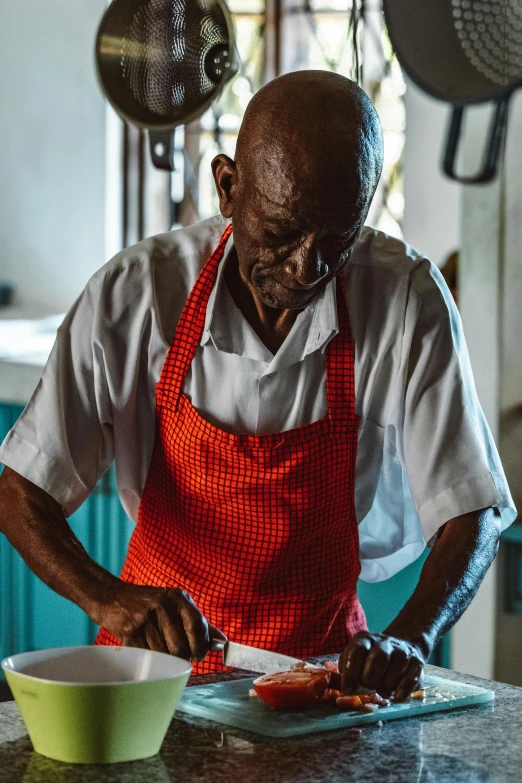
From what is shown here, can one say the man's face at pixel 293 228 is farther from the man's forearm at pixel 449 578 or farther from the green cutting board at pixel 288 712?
the green cutting board at pixel 288 712

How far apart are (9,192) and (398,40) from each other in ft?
10.2

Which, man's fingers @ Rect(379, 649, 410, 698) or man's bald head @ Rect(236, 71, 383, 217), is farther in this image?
man's bald head @ Rect(236, 71, 383, 217)

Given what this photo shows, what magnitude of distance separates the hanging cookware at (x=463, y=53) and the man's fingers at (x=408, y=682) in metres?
0.53

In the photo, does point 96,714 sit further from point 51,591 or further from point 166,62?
point 51,591

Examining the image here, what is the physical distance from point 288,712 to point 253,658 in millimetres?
127

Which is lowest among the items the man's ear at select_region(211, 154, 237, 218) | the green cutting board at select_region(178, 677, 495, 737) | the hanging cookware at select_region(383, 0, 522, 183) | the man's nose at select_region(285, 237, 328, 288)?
the green cutting board at select_region(178, 677, 495, 737)

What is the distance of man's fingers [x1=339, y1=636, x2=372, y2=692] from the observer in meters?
1.24

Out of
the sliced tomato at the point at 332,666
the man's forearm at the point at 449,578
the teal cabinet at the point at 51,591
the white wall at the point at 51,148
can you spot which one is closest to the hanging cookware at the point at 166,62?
the man's forearm at the point at 449,578

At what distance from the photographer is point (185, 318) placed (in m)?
1.65

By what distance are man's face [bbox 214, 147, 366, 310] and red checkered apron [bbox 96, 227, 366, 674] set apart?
197 millimetres

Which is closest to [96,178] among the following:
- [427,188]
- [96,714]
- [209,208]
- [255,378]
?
[209,208]

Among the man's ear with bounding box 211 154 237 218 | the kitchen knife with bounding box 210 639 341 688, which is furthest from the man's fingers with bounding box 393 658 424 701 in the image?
the man's ear with bounding box 211 154 237 218

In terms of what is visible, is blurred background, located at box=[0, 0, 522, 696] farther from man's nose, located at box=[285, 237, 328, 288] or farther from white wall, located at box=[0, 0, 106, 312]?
man's nose, located at box=[285, 237, 328, 288]

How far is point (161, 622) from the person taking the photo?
4.38 feet
